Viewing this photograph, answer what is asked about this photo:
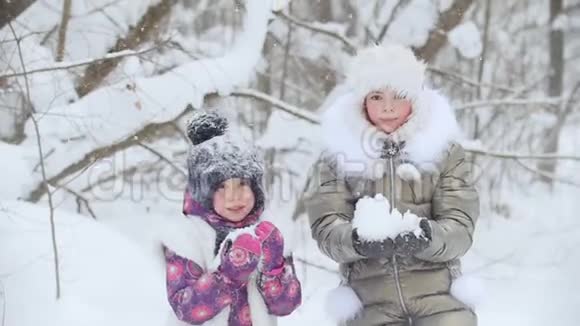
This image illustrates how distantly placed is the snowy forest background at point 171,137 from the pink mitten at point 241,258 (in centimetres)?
31

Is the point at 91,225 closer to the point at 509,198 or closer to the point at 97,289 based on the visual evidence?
the point at 97,289

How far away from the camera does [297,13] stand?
605 centimetres

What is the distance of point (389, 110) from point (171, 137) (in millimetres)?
3164

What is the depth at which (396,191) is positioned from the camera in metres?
2.22

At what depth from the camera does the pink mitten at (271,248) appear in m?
2.03

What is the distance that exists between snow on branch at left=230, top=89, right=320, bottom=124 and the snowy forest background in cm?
1

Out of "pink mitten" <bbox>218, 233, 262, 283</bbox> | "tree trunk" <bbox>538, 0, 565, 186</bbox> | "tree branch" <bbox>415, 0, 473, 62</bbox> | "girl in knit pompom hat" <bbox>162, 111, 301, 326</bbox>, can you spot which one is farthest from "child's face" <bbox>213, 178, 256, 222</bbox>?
"tree trunk" <bbox>538, 0, 565, 186</bbox>

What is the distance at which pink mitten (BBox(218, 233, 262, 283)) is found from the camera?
1.96 meters

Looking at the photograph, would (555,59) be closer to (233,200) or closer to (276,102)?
(276,102)

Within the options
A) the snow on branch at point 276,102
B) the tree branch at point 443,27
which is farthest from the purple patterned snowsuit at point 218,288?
the tree branch at point 443,27

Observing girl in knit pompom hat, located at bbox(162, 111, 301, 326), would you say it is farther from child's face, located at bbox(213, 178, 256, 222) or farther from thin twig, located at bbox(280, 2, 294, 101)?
thin twig, located at bbox(280, 2, 294, 101)

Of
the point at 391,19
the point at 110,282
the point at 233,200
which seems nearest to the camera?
the point at 233,200

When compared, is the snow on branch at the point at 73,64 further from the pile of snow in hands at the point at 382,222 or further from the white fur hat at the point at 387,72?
the pile of snow in hands at the point at 382,222

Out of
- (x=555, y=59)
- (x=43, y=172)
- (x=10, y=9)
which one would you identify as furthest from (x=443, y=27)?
(x=555, y=59)
